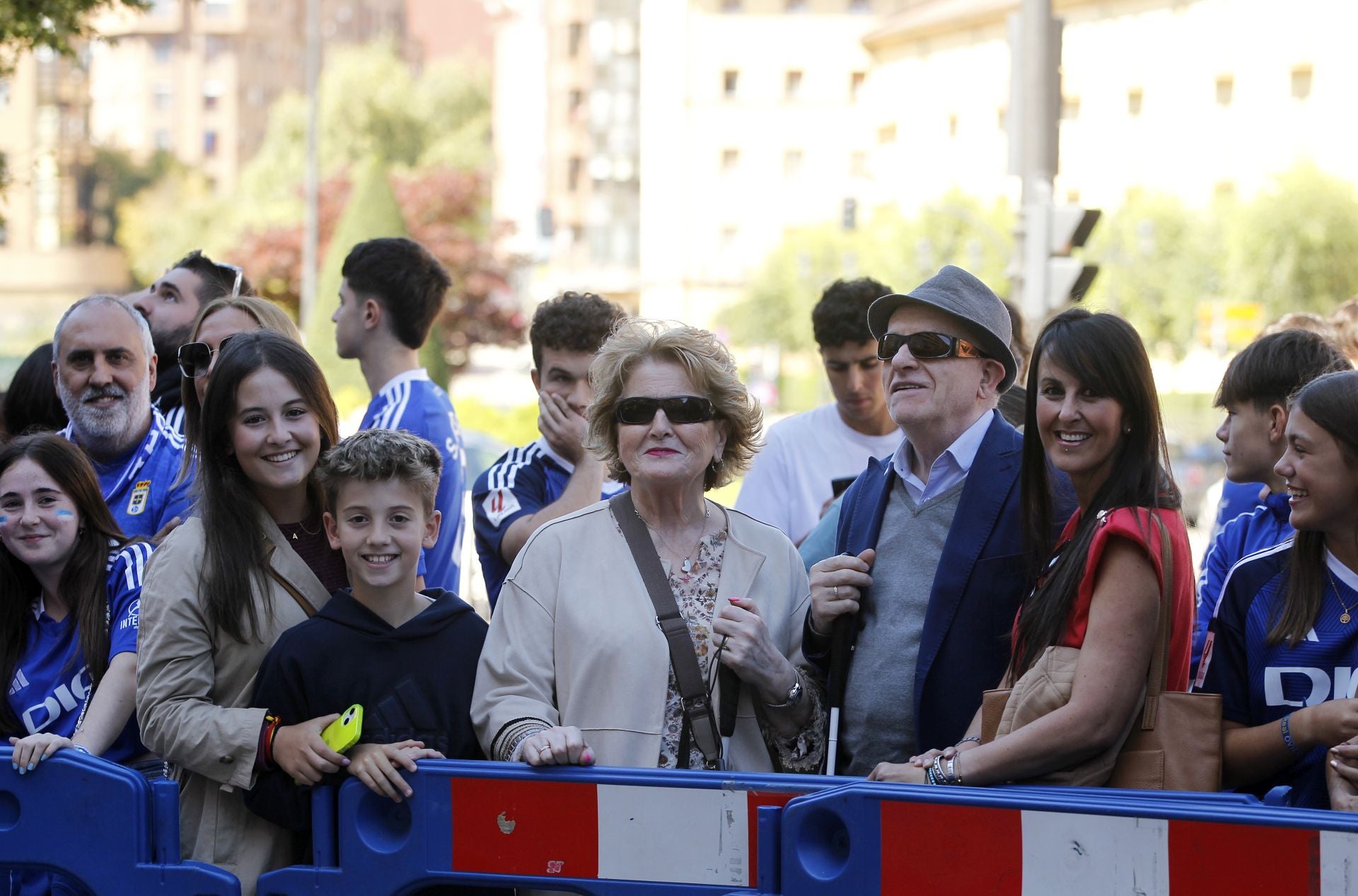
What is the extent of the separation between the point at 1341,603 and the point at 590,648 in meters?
1.65

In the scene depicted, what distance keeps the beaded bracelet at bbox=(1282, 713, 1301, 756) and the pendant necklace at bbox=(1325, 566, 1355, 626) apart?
10.7 inches

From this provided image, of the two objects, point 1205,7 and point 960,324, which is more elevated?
point 1205,7

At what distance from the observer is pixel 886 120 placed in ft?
247

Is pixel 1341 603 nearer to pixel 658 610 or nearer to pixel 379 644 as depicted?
pixel 658 610

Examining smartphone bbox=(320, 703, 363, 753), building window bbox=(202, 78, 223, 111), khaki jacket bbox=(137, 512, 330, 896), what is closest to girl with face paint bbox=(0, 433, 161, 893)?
khaki jacket bbox=(137, 512, 330, 896)

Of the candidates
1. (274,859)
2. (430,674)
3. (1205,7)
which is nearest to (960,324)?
(430,674)

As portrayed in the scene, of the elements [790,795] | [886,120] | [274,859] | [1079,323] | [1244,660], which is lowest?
[274,859]

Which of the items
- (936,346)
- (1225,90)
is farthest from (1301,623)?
(1225,90)

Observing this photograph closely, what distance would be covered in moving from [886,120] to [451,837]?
245 ft

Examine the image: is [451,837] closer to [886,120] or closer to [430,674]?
[430,674]

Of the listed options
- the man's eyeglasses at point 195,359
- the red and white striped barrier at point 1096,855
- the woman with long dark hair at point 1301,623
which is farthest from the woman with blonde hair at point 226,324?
the woman with long dark hair at point 1301,623

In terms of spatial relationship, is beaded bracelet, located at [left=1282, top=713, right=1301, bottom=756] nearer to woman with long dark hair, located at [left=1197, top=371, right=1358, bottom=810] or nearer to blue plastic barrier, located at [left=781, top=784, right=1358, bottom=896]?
woman with long dark hair, located at [left=1197, top=371, right=1358, bottom=810]

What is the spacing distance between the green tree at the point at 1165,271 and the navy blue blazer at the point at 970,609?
47658 mm

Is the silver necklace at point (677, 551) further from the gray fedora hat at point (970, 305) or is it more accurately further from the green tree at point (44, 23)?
the green tree at point (44, 23)
